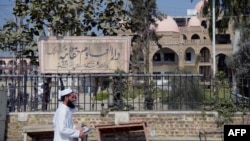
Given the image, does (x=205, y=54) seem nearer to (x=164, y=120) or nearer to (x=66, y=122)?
(x=164, y=120)

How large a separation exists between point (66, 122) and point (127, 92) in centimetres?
690

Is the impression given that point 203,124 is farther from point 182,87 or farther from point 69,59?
point 69,59

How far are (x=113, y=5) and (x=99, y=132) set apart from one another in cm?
604

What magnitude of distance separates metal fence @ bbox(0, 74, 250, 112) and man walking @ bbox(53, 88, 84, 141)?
643 centimetres

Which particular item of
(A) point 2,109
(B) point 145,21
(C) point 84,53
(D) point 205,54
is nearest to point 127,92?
(C) point 84,53

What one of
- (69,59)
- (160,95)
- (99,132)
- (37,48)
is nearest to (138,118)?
(160,95)

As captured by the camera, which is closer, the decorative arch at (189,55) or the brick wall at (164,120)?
the brick wall at (164,120)

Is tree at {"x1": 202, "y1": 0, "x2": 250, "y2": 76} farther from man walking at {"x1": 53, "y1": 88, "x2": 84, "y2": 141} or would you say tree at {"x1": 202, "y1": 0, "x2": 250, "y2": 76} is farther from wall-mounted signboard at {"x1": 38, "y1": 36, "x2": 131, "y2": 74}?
man walking at {"x1": 53, "y1": 88, "x2": 84, "y2": 141}

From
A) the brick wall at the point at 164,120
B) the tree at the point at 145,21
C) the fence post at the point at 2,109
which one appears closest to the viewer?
the fence post at the point at 2,109

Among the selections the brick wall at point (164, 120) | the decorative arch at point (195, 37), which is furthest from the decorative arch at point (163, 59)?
the brick wall at point (164, 120)

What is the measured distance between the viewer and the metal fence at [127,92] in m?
13.4

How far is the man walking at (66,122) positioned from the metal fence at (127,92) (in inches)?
253

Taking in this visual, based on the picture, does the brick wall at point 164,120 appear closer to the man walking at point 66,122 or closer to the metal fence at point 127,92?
the metal fence at point 127,92

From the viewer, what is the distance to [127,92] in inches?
534
